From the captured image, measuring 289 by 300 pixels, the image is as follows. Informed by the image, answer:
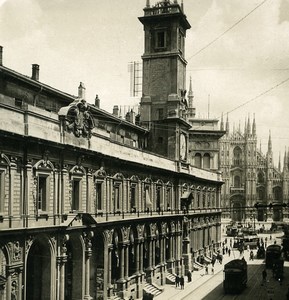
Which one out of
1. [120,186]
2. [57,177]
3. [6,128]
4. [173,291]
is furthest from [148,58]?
[6,128]

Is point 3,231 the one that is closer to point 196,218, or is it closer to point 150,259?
point 150,259

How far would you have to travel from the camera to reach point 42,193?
2720 centimetres

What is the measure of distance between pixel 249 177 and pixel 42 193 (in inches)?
4553

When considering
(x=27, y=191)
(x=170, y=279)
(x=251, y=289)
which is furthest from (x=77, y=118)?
(x=251, y=289)

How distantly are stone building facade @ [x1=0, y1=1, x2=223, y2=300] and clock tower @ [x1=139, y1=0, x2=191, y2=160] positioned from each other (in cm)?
11

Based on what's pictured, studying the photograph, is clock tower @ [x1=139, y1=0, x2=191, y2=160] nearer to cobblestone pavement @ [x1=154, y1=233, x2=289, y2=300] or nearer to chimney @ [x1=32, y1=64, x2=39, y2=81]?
cobblestone pavement @ [x1=154, y1=233, x2=289, y2=300]

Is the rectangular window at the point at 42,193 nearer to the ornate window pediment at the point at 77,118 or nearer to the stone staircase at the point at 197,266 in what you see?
the ornate window pediment at the point at 77,118

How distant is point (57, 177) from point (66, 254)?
5.61 metres

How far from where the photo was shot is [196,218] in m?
59.8

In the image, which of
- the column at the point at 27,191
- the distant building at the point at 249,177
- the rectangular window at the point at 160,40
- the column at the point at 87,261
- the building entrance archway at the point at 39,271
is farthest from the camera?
the distant building at the point at 249,177

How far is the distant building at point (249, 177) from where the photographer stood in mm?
135300

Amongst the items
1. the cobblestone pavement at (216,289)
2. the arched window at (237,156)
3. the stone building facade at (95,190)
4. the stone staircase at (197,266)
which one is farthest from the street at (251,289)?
the arched window at (237,156)

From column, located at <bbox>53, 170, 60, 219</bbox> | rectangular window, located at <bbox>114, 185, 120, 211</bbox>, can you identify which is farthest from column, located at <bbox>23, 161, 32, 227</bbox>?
rectangular window, located at <bbox>114, 185, 120, 211</bbox>

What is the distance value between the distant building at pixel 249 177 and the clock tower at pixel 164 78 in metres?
84.4
